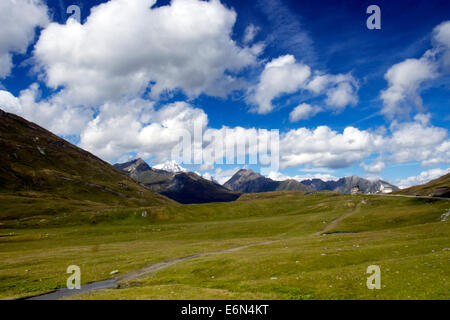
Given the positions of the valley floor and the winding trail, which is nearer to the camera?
the valley floor

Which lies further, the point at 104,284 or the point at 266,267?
the point at 266,267

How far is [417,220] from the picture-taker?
91312 mm

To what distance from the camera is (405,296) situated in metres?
21.9

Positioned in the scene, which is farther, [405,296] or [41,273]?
[41,273]

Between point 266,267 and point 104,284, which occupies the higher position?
point 266,267

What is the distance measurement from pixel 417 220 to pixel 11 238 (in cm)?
13861

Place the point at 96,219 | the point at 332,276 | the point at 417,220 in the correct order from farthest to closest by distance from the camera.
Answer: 1. the point at 96,219
2. the point at 417,220
3. the point at 332,276

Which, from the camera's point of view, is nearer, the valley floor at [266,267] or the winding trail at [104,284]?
the valley floor at [266,267]

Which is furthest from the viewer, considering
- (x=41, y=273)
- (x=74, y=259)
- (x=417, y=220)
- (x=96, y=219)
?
(x=96, y=219)
